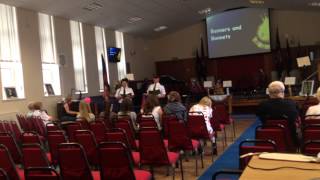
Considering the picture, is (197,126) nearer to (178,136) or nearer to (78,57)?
(178,136)

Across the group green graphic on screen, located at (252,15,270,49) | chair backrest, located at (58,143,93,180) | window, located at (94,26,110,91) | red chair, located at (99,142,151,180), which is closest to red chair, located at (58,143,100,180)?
chair backrest, located at (58,143,93,180)

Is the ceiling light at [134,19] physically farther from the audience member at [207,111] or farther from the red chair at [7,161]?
the red chair at [7,161]

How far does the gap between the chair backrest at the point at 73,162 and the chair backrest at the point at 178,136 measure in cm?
204

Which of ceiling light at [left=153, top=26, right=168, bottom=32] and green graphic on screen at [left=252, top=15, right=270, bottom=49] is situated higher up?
ceiling light at [left=153, top=26, right=168, bottom=32]

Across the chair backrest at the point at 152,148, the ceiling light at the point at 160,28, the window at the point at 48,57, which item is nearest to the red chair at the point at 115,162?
the chair backrest at the point at 152,148

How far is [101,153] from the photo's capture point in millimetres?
3326

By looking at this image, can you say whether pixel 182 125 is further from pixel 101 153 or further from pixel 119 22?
pixel 119 22

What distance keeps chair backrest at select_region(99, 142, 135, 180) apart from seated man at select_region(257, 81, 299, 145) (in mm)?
2169

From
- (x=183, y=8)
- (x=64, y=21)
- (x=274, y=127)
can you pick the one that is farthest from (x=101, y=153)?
(x=183, y=8)

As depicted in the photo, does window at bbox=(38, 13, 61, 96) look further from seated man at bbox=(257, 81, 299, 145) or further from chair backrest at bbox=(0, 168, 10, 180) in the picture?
chair backrest at bbox=(0, 168, 10, 180)

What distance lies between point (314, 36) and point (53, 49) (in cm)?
1175

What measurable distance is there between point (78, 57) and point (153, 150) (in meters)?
9.33

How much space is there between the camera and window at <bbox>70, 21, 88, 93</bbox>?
504 inches

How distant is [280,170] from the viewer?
214 centimetres
